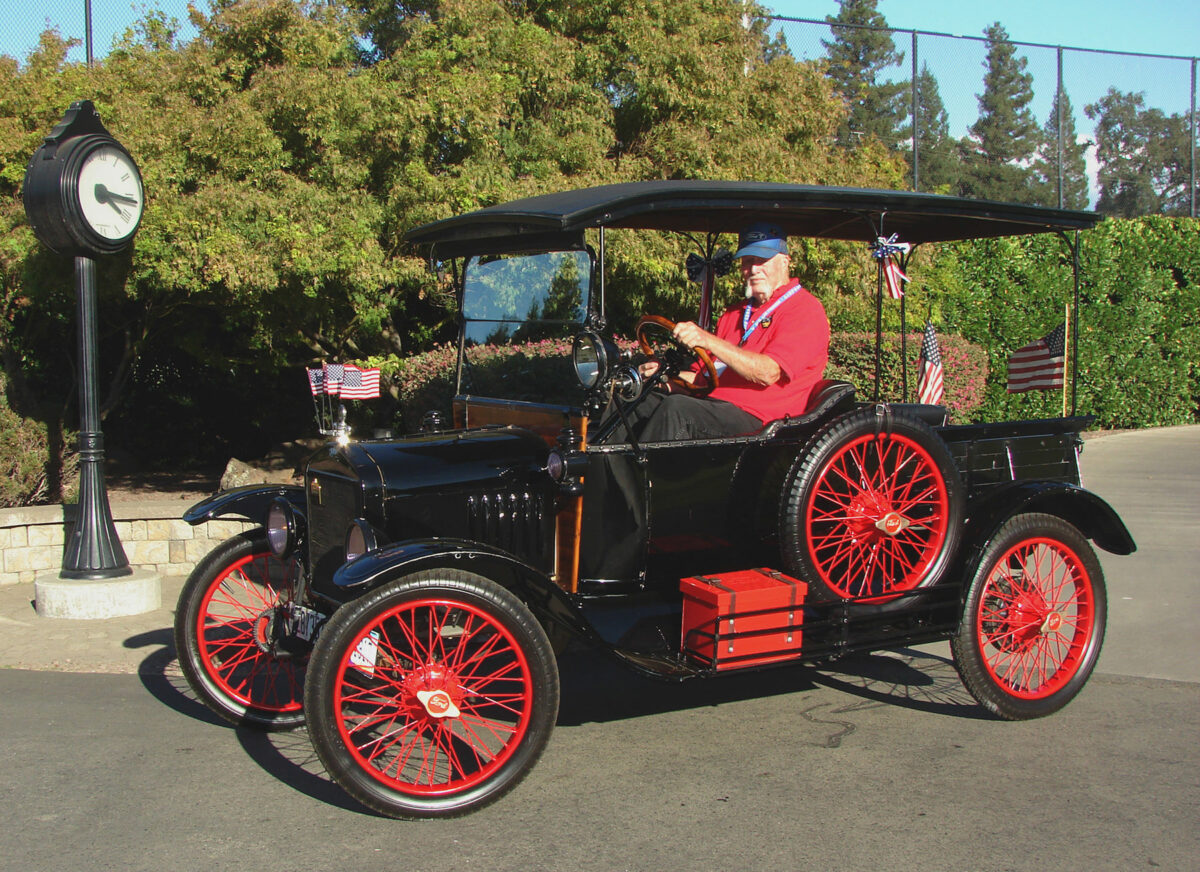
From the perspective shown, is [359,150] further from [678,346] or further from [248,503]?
[678,346]

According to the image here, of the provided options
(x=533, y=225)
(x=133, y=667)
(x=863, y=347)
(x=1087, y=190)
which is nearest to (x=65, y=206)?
(x=133, y=667)

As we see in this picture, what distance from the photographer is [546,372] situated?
14.9ft

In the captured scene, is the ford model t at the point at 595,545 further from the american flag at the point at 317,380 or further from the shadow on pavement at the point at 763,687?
the american flag at the point at 317,380

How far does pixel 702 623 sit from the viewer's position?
12.7 ft

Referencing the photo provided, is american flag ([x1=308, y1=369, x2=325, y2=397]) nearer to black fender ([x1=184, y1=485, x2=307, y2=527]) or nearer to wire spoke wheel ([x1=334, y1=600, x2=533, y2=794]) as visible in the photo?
black fender ([x1=184, y1=485, x2=307, y2=527])

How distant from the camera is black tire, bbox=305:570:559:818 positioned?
10.8 feet

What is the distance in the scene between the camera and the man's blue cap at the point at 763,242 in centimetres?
460

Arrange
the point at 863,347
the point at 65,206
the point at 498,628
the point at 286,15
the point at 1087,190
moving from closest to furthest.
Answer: the point at 498,628 < the point at 65,206 < the point at 286,15 < the point at 863,347 < the point at 1087,190

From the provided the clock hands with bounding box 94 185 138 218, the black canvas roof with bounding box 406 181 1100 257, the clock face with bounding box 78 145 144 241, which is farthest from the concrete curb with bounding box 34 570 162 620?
the black canvas roof with bounding box 406 181 1100 257

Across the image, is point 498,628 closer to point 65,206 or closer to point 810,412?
point 810,412

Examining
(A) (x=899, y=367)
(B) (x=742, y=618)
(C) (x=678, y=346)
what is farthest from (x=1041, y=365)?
(A) (x=899, y=367)

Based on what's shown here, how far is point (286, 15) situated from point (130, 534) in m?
4.16

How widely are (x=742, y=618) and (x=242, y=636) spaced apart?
2.10m

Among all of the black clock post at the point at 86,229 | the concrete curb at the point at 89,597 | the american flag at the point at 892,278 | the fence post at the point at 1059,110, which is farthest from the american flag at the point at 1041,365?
the fence post at the point at 1059,110
